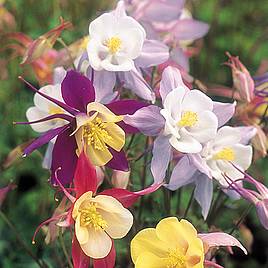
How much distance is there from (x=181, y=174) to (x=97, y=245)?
213 millimetres

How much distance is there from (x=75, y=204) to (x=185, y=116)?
25cm

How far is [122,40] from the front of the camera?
129cm

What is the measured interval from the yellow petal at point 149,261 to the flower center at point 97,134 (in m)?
0.18

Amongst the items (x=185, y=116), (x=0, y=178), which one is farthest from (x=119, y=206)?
(x=0, y=178)

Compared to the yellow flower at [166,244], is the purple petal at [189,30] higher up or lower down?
lower down

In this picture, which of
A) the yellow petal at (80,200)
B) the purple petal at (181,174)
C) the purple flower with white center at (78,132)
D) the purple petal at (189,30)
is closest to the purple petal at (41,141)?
the purple flower with white center at (78,132)

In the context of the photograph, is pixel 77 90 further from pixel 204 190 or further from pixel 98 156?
pixel 204 190

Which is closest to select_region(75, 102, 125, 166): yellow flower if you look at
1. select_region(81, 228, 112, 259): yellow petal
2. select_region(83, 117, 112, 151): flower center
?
select_region(83, 117, 112, 151): flower center

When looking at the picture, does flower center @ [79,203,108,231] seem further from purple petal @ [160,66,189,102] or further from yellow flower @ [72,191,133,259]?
purple petal @ [160,66,189,102]

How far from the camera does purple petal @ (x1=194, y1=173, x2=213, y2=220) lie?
129 centimetres

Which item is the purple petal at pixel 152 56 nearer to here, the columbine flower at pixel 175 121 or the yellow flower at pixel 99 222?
the columbine flower at pixel 175 121

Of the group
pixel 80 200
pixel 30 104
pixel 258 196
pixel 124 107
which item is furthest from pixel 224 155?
pixel 30 104

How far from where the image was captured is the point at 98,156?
117 centimetres

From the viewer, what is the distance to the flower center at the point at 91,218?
43.2 inches
